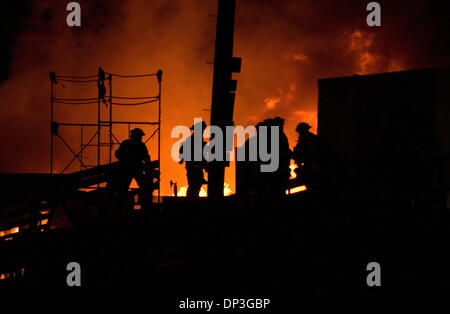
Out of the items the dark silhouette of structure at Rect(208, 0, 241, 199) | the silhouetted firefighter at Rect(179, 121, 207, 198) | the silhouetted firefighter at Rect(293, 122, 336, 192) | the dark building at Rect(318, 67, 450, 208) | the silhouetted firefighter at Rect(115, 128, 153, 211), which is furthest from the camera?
the silhouetted firefighter at Rect(179, 121, 207, 198)

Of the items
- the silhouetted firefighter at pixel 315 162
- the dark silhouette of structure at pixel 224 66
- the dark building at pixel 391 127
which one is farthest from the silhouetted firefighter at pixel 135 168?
the dark building at pixel 391 127

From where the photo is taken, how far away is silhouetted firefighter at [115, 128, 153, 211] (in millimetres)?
7238

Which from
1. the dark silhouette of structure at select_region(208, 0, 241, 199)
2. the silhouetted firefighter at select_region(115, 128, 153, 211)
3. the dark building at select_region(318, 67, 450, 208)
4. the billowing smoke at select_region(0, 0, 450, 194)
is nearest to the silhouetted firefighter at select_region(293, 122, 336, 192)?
the dark building at select_region(318, 67, 450, 208)

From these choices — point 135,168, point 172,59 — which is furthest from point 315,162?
point 172,59

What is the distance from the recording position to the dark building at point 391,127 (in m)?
7.53

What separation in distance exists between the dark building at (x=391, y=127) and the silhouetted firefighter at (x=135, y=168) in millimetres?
4029

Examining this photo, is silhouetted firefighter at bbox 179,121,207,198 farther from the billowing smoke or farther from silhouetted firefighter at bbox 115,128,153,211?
the billowing smoke

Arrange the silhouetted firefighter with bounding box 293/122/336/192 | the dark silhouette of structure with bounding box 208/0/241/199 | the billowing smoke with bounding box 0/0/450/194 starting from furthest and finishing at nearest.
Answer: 1. the billowing smoke with bounding box 0/0/450/194
2. the dark silhouette of structure with bounding box 208/0/241/199
3. the silhouetted firefighter with bounding box 293/122/336/192

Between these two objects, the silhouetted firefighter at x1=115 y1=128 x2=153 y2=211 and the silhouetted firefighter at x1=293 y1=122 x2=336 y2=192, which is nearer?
the silhouetted firefighter at x1=293 y1=122 x2=336 y2=192

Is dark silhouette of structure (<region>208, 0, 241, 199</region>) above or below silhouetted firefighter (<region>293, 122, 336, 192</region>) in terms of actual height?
above

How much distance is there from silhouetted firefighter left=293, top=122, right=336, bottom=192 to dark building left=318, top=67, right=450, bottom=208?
1.45 meters

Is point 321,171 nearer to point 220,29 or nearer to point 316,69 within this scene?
point 220,29
